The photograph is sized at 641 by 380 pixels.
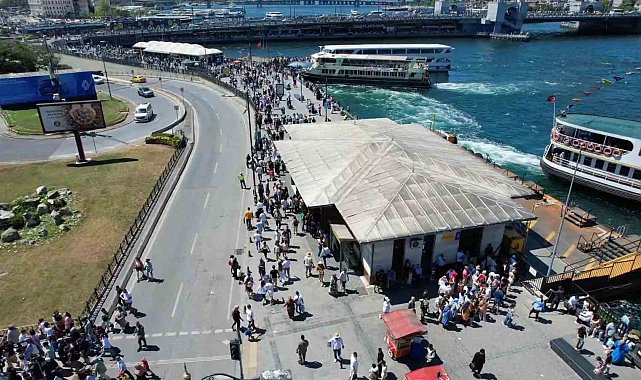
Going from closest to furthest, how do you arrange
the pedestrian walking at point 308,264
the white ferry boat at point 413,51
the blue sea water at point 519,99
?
the pedestrian walking at point 308,264 < the blue sea water at point 519,99 < the white ferry boat at point 413,51

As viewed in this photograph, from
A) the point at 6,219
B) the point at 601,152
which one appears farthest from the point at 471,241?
the point at 6,219

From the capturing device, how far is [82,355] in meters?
19.8

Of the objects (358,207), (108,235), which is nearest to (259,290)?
(358,207)

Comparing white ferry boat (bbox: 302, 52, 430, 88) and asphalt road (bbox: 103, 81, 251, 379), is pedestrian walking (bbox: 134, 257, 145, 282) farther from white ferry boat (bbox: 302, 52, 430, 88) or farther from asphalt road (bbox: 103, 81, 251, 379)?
white ferry boat (bbox: 302, 52, 430, 88)

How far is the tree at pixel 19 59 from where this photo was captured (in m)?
78.4

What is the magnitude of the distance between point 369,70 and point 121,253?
225 feet

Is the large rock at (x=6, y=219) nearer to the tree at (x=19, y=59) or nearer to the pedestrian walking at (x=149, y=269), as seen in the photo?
the pedestrian walking at (x=149, y=269)

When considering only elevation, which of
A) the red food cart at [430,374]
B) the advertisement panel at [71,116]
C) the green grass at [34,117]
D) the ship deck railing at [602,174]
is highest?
the advertisement panel at [71,116]

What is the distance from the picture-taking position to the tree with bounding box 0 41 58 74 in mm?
78438

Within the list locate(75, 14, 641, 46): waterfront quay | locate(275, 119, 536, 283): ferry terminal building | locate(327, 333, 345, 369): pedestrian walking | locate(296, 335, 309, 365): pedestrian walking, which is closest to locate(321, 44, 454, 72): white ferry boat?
locate(75, 14, 641, 46): waterfront quay

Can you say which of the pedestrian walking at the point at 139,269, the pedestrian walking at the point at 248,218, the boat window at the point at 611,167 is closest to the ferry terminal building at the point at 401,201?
the pedestrian walking at the point at 248,218

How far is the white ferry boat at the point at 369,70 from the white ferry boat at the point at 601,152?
145ft

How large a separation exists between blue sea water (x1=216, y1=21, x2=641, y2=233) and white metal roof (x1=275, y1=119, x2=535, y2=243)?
19077 millimetres

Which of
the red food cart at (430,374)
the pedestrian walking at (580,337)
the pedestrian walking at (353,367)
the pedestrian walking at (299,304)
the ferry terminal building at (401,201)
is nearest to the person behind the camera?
the red food cart at (430,374)
